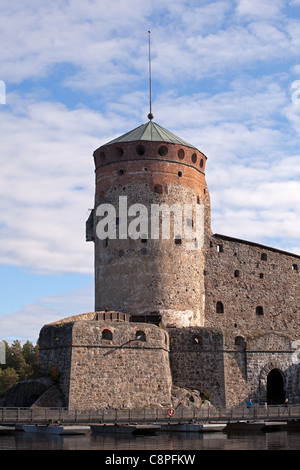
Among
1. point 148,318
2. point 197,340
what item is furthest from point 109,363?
point 197,340

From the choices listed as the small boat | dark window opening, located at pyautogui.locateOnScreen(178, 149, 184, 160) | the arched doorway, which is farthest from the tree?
the small boat

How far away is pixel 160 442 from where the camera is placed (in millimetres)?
27406

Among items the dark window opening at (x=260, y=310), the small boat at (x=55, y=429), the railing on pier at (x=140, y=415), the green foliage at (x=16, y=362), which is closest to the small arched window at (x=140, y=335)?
the railing on pier at (x=140, y=415)

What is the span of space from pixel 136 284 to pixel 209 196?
8790 mm

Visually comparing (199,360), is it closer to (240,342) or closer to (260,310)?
(240,342)

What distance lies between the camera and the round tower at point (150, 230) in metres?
40.1

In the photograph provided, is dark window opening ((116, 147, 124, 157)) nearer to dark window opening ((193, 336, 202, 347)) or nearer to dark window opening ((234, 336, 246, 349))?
dark window opening ((193, 336, 202, 347))

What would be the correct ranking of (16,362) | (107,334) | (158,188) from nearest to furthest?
1. (107,334)
2. (158,188)
3. (16,362)

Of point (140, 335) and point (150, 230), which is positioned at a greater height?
point (150, 230)

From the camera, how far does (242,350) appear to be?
4016cm

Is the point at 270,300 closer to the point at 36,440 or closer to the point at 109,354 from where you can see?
the point at 109,354

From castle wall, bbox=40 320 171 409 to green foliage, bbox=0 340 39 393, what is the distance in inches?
1401

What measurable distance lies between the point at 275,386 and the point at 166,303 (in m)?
9.23
